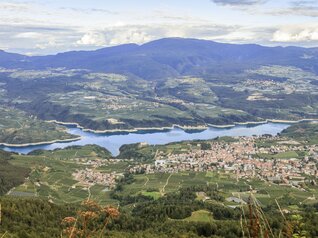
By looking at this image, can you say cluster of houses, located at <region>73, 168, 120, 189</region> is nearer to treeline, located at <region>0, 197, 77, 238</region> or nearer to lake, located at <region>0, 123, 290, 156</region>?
treeline, located at <region>0, 197, 77, 238</region>

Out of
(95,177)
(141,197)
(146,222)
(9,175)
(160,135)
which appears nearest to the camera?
(146,222)

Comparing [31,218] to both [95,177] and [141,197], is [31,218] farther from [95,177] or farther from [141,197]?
[95,177]

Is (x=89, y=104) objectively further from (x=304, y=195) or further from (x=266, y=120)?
(x=304, y=195)

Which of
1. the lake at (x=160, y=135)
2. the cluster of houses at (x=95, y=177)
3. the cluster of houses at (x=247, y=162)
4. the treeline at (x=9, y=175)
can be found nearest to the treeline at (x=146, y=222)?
the treeline at (x=9, y=175)

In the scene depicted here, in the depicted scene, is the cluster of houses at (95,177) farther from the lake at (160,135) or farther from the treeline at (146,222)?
the lake at (160,135)

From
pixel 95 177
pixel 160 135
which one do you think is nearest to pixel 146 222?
pixel 95 177

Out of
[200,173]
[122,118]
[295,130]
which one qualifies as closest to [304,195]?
[200,173]

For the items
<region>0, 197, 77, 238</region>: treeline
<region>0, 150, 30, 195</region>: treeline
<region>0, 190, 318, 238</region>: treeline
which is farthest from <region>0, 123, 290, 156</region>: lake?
<region>0, 197, 77, 238</region>: treeline

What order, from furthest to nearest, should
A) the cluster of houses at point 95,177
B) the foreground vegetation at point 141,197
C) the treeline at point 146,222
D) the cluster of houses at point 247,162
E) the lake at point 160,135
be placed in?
the lake at point 160,135 < the cluster of houses at point 247,162 < the cluster of houses at point 95,177 < the foreground vegetation at point 141,197 < the treeline at point 146,222
